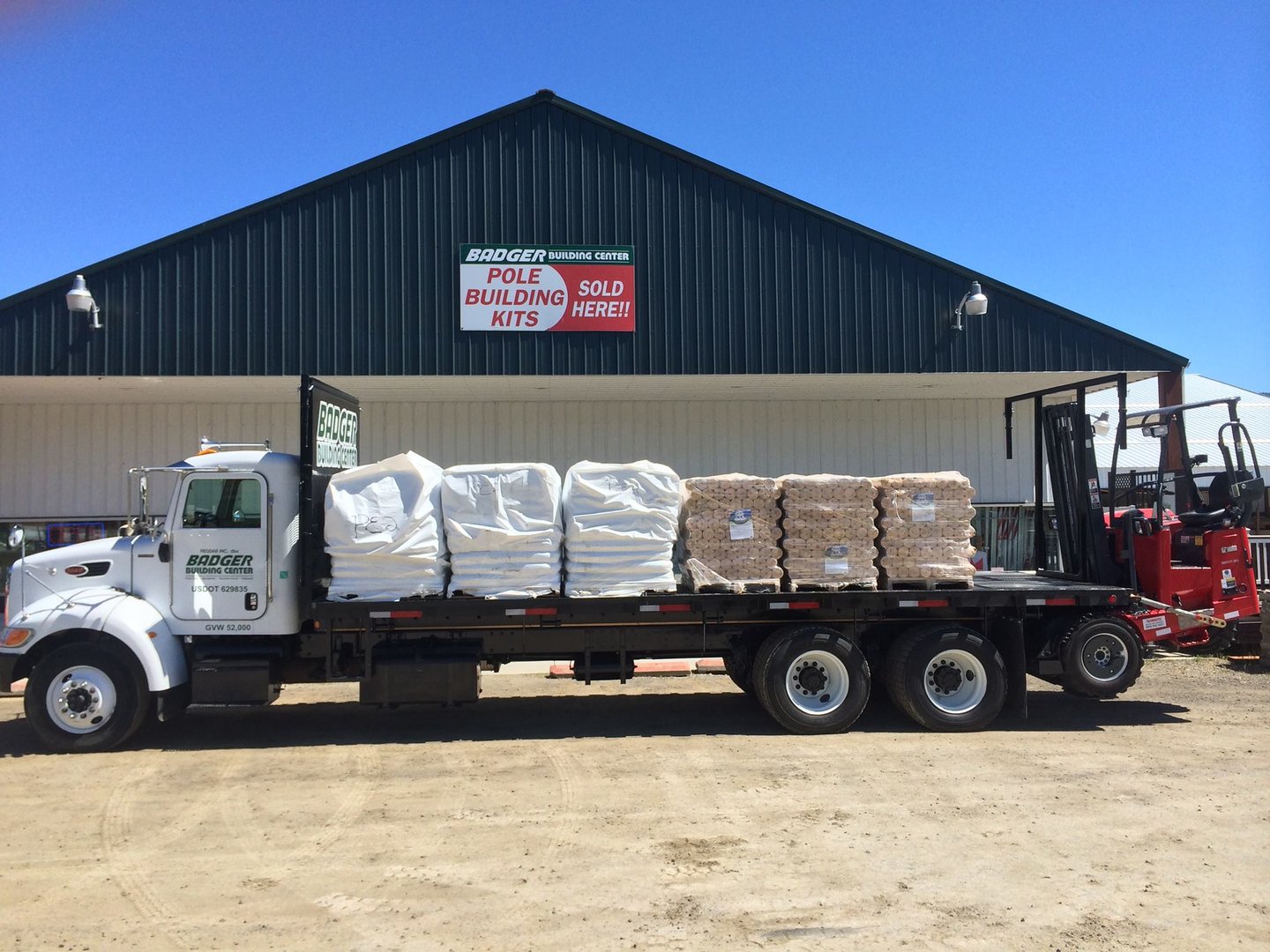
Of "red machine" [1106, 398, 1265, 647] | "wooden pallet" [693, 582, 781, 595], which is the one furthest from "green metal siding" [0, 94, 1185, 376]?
"wooden pallet" [693, 582, 781, 595]

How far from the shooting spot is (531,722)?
30.5 feet

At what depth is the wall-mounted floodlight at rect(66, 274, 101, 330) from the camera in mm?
13422

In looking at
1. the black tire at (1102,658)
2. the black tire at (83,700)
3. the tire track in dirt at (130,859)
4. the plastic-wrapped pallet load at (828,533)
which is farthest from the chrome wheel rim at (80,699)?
the black tire at (1102,658)

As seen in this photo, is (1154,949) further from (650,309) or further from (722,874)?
(650,309)

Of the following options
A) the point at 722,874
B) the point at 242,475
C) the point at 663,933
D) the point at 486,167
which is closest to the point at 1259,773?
the point at 722,874

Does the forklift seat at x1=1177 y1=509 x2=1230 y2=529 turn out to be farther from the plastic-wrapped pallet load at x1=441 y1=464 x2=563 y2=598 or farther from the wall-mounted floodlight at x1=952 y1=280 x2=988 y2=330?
the plastic-wrapped pallet load at x1=441 y1=464 x2=563 y2=598

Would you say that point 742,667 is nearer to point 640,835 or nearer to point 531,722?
point 531,722

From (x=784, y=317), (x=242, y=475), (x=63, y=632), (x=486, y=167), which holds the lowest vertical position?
(x=63, y=632)

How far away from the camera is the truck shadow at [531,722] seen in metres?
8.67

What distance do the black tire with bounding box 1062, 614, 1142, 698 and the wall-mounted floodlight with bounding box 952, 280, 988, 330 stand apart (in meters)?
6.48

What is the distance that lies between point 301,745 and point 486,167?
9521 mm

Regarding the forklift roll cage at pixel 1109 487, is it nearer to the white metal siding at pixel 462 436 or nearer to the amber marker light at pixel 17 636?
the white metal siding at pixel 462 436

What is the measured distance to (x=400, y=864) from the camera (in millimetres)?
5430

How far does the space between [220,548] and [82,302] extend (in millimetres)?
7352
